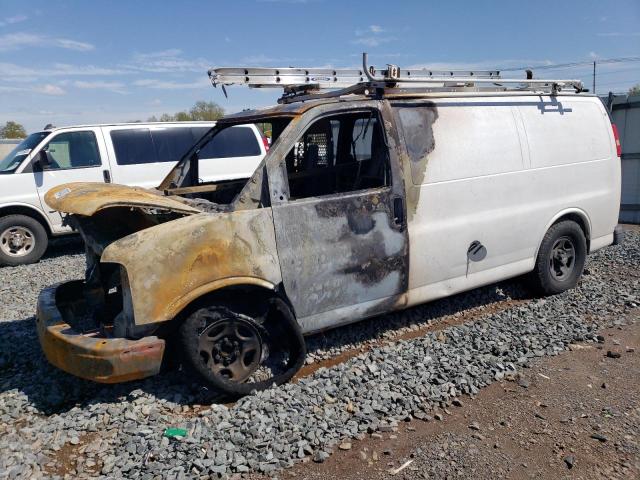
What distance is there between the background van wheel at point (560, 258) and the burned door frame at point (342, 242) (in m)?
1.93

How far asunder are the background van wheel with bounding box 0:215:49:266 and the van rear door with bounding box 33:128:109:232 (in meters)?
0.27

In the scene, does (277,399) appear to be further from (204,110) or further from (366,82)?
(204,110)

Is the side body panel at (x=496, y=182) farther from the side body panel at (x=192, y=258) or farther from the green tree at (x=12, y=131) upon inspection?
the green tree at (x=12, y=131)

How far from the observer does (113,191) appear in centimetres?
373

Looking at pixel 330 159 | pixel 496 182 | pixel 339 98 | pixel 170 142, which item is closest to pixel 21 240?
pixel 170 142

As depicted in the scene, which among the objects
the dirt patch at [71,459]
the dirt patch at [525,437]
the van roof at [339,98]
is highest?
the van roof at [339,98]

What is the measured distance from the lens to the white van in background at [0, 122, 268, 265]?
8328mm

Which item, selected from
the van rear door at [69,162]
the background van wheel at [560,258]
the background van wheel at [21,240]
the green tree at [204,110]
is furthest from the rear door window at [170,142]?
the green tree at [204,110]

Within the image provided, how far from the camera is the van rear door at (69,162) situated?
8.45 meters

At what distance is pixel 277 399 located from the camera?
11.7 feet

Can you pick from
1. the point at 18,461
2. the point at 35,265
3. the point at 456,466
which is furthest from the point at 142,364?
the point at 35,265

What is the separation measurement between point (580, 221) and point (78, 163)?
25.2 feet

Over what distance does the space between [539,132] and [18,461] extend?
16.8ft

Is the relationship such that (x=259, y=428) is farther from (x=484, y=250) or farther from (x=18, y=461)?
(x=484, y=250)
